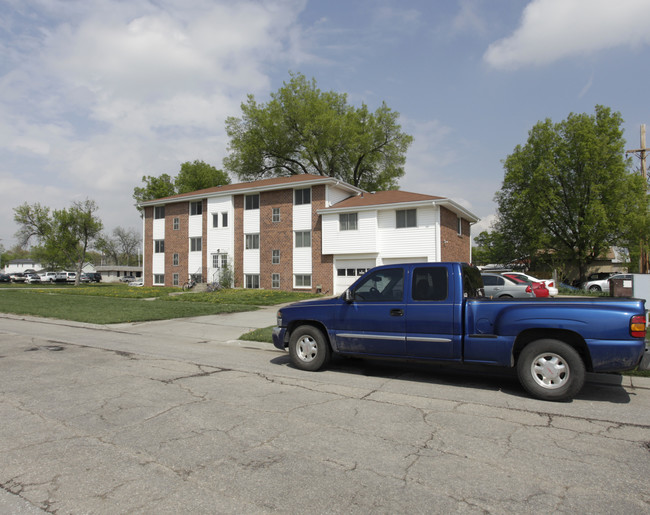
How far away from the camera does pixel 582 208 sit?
122ft

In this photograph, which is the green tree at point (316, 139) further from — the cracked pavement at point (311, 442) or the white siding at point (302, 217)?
the cracked pavement at point (311, 442)

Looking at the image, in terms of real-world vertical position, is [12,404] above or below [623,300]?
below

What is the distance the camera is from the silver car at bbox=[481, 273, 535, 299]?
19.3 m

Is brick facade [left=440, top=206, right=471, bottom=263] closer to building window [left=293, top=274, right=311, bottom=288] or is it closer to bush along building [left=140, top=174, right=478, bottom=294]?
bush along building [left=140, top=174, right=478, bottom=294]

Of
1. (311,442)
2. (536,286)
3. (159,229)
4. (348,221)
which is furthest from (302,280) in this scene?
(311,442)

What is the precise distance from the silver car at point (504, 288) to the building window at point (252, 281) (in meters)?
18.4

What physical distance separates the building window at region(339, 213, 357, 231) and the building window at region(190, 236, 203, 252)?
43.0 ft

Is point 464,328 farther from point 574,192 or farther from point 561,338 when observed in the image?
point 574,192

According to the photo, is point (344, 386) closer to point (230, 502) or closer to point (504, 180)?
point (230, 502)

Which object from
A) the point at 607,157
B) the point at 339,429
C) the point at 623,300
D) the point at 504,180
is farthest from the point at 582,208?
the point at 339,429

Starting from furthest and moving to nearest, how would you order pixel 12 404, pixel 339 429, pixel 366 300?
1. pixel 366 300
2. pixel 12 404
3. pixel 339 429

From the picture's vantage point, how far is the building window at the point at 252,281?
34281 millimetres

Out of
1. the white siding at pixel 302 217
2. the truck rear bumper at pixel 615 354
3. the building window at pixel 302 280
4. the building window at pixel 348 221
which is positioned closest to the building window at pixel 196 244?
the white siding at pixel 302 217

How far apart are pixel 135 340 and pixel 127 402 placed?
6.32 m
